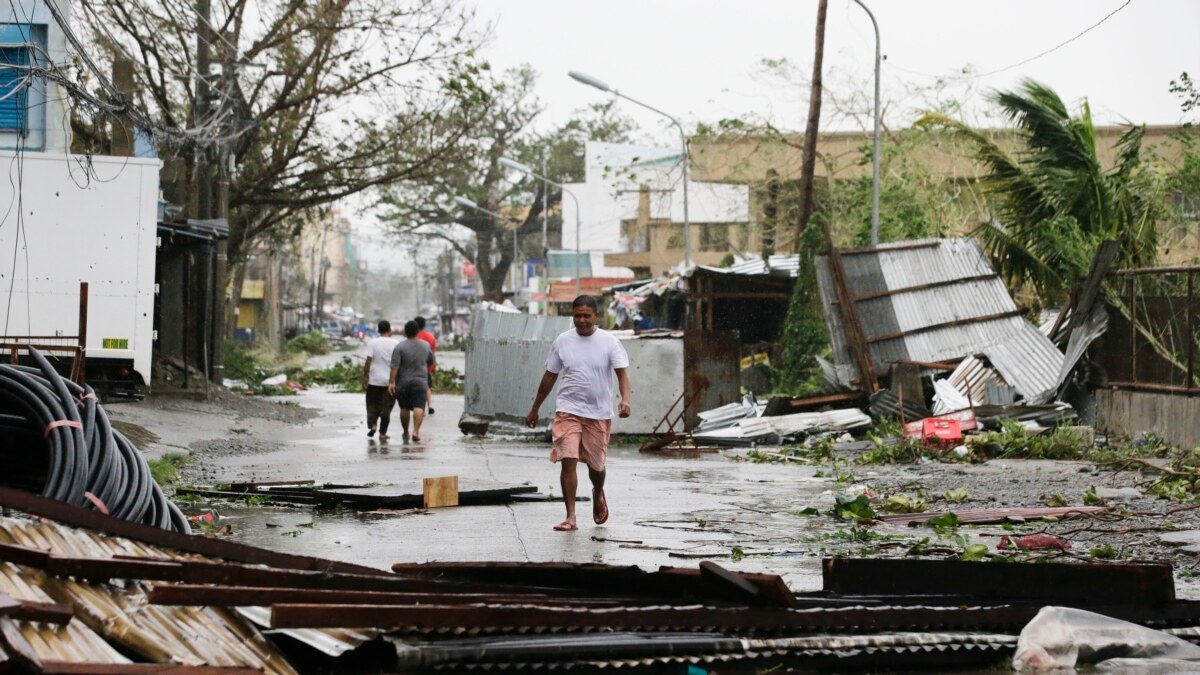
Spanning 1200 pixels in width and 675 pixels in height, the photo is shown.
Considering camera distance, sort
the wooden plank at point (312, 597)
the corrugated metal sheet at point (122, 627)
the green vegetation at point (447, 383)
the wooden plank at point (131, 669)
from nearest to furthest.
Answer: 1. the wooden plank at point (131, 669)
2. the corrugated metal sheet at point (122, 627)
3. the wooden plank at point (312, 597)
4. the green vegetation at point (447, 383)

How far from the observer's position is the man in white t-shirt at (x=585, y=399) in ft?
34.4

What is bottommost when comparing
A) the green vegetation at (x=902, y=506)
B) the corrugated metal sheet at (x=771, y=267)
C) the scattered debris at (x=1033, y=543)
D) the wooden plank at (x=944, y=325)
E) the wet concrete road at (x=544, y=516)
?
the wet concrete road at (x=544, y=516)

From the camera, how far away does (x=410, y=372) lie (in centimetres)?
2025

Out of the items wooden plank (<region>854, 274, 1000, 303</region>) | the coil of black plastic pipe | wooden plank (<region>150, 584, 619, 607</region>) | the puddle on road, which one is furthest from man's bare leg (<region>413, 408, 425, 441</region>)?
wooden plank (<region>150, 584, 619, 607</region>)

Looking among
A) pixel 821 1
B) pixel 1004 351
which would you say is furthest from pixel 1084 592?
pixel 821 1

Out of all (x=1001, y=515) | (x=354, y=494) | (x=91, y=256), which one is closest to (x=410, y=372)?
(x=91, y=256)

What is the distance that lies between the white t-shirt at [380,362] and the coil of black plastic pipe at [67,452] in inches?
508

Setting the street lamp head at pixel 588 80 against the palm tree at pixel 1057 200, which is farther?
the street lamp head at pixel 588 80

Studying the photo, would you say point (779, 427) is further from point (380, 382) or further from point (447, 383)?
point (447, 383)

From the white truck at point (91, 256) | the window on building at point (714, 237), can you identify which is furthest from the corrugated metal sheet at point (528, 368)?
the window on building at point (714, 237)

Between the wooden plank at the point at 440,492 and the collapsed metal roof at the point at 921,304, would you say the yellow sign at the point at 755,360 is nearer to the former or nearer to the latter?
the collapsed metal roof at the point at 921,304

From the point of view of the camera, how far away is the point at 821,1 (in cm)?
2764

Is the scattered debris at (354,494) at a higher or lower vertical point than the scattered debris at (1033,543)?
lower

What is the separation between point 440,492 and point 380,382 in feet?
30.6
